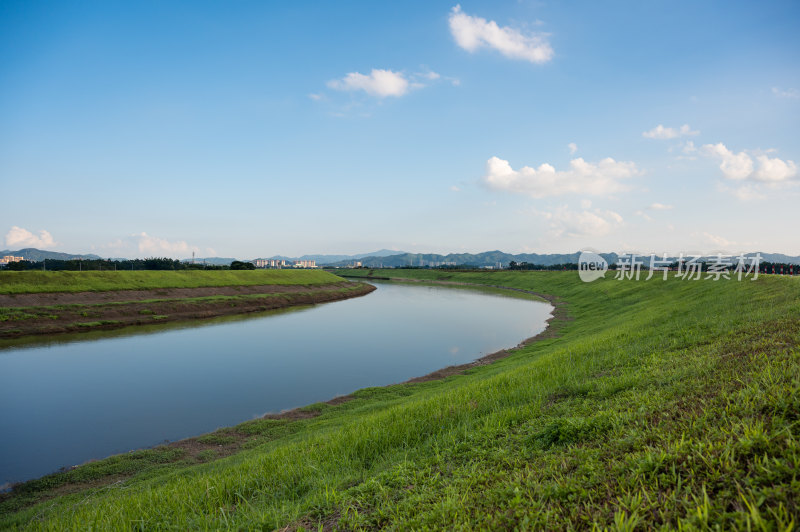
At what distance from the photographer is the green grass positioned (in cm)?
3550

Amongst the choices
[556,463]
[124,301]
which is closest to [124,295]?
[124,301]

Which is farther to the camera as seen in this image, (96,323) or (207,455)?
(96,323)

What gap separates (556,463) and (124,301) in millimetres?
46186

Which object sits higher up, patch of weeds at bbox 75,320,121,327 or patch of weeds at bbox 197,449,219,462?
patch of weeds at bbox 197,449,219,462

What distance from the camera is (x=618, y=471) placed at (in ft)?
12.4

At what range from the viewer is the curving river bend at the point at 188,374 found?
→ 498 inches

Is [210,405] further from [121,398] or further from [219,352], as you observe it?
[219,352]

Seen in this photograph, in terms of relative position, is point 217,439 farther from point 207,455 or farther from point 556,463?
point 556,463

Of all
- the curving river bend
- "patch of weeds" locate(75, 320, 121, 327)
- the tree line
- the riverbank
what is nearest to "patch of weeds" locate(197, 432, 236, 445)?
the curving river bend

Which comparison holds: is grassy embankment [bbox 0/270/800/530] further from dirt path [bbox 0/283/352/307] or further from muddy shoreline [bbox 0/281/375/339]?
dirt path [bbox 0/283/352/307]

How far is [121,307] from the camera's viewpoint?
3619 cm

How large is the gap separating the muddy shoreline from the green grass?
1445 millimetres

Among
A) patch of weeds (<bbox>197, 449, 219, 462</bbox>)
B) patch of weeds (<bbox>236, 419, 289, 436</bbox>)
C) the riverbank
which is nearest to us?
patch of weeds (<bbox>197, 449, 219, 462</bbox>)

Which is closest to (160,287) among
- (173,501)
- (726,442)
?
(173,501)
